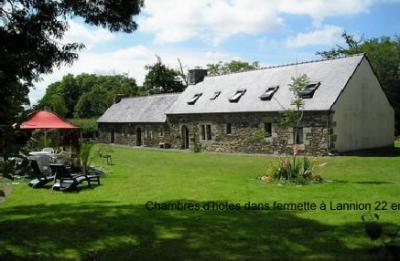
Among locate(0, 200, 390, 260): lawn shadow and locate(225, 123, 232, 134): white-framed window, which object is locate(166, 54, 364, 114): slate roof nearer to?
locate(225, 123, 232, 134): white-framed window

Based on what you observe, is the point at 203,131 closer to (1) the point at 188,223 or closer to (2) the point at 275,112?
(2) the point at 275,112

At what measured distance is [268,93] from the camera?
3027 centimetres

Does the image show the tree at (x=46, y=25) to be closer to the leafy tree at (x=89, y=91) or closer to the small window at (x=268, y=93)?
the small window at (x=268, y=93)

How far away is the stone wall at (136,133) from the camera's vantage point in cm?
3941

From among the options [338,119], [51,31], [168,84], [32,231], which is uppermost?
[168,84]

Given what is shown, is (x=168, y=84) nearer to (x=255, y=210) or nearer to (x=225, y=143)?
(x=225, y=143)

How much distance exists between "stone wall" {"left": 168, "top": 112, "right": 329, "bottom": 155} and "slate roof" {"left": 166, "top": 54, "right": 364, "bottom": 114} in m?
0.52

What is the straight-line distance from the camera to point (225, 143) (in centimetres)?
3275

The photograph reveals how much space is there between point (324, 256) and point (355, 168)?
43.2ft

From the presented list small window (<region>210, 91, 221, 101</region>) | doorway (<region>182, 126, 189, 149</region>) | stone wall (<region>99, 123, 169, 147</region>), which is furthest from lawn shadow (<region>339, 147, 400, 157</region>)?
stone wall (<region>99, 123, 169, 147</region>)

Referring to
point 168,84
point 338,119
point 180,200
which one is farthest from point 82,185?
point 168,84

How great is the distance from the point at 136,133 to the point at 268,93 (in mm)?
16567

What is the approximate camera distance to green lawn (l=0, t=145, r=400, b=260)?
7285 mm

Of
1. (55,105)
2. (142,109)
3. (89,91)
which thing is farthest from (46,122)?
(89,91)
